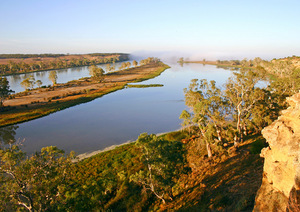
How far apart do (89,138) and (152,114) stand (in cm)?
2075

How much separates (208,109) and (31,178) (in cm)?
2099

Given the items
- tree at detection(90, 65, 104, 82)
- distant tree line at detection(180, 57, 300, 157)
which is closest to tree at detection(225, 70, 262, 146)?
distant tree line at detection(180, 57, 300, 157)

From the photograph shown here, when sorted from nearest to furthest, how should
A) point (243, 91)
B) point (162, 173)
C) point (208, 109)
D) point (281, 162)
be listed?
point (281, 162) → point (162, 173) → point (208, 109) → point (243, 91)

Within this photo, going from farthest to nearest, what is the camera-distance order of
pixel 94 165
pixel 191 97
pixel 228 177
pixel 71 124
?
pixel 71 124 < pixel 94 165 < pixel 191 97 < pixel 228 177

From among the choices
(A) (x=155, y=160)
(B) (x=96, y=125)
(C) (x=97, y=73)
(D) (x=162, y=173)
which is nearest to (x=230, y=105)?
(D) (x=162, y=173)

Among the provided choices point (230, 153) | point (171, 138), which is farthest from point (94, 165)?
point (230, 153)

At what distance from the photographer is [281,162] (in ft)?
30.1

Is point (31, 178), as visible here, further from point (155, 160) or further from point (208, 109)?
point (208, 109)

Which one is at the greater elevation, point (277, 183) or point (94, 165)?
point (277, 183)

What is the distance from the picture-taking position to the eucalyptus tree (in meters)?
22.9

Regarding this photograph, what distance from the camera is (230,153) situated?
23469 millimetres

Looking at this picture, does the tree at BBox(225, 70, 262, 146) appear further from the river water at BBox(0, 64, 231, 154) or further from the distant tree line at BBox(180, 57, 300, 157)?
the river water at BBox(0, 64, 231, 154)

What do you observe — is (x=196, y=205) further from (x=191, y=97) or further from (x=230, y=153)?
(x=191, y=97)

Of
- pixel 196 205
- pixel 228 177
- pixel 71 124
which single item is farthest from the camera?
pixel 71 124
